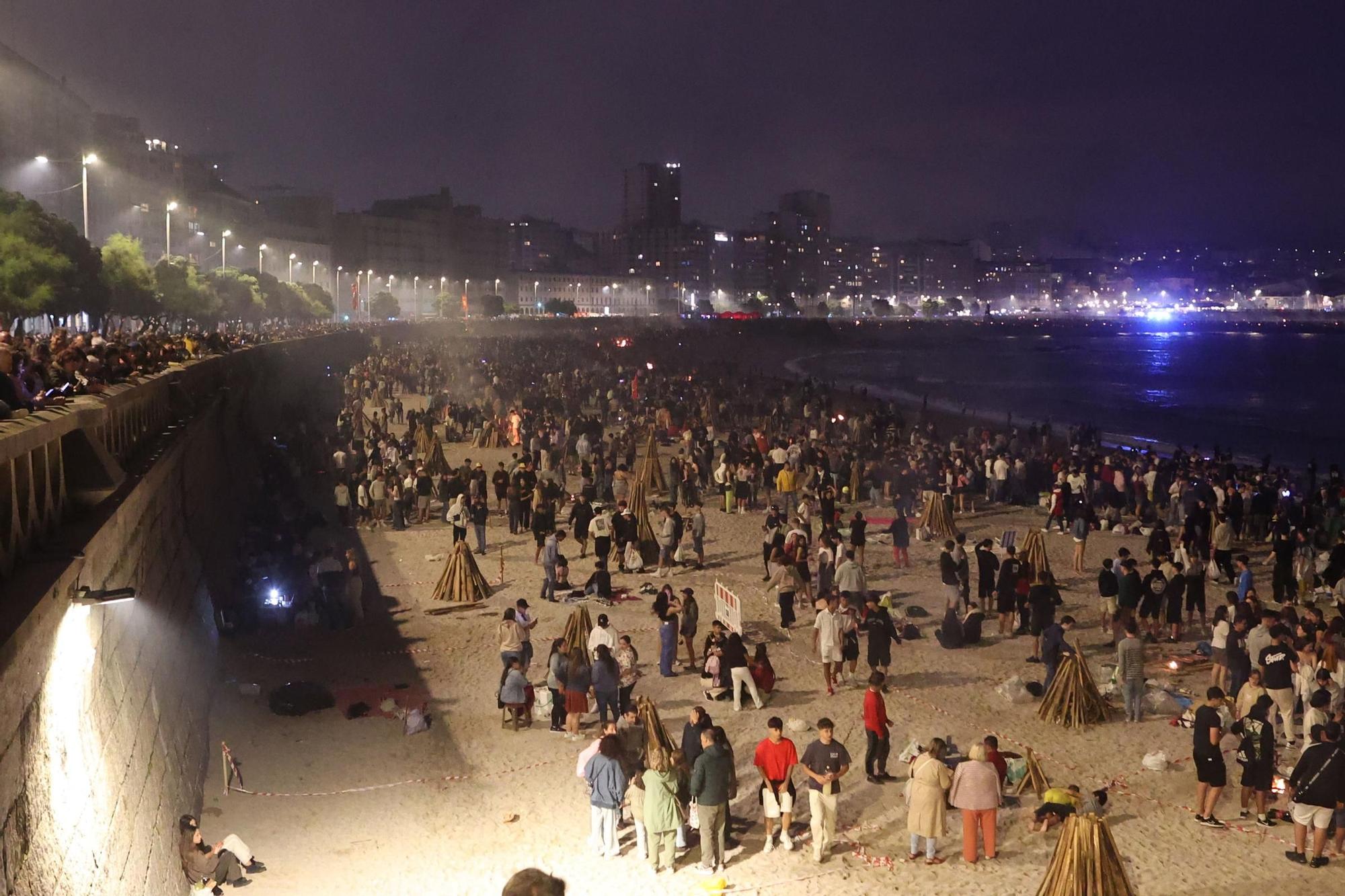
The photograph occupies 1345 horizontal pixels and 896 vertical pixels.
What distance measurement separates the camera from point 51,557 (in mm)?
6469

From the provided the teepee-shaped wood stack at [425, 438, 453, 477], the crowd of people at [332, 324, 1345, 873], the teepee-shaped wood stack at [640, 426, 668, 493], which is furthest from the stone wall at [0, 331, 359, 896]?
the teepee-shaped wood stack at [640, 426, 668, 493]

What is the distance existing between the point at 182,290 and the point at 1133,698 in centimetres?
4838

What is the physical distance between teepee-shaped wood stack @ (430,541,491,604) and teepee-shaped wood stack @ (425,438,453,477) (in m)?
7.85

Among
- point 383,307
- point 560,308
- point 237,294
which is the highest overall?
point 560,308

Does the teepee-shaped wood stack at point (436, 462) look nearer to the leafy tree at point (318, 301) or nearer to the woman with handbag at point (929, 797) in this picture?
the woman with handbag at point (929, 797)

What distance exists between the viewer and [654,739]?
31.3 ft

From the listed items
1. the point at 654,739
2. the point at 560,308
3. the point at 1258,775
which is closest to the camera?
the point at 1258,775

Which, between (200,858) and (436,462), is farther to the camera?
(436,462)

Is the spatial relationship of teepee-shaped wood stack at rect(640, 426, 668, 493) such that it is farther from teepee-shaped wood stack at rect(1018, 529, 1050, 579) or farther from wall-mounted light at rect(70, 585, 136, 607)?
wall-mounted light at rect(70, 585, 136, 607)

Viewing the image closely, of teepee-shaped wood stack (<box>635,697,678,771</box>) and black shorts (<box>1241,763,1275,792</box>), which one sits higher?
teepee-shaped wood stack (<box>635,697,678,771</box>)

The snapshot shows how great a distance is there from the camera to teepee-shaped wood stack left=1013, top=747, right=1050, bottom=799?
32.8ft

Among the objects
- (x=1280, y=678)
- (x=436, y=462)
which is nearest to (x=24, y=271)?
(x=436, y=462)

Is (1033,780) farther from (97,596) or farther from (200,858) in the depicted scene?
(97,596)

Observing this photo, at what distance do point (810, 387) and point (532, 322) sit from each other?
268ft
